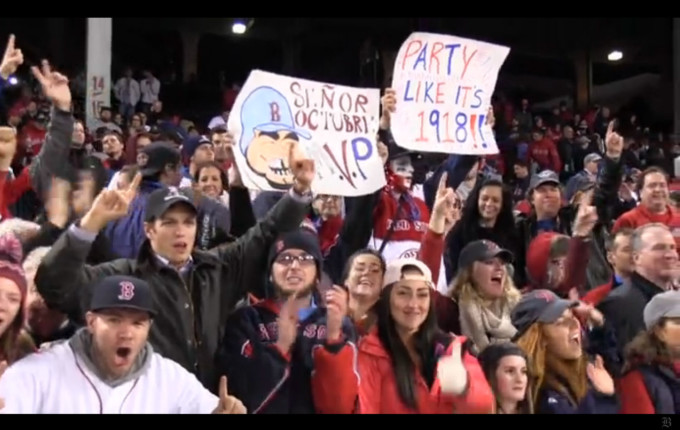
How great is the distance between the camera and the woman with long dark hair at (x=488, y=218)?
544 centimetres

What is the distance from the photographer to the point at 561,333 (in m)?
4.46

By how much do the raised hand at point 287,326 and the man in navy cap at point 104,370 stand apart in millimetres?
478

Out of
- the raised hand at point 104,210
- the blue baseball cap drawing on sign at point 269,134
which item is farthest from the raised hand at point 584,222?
the raised hand at point 104,210

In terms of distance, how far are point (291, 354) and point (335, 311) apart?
9.8 inches

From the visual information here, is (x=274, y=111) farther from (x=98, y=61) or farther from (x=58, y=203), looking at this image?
(x=98, y=61)

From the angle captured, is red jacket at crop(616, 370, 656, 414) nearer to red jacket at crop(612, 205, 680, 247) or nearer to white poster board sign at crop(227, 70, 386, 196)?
red jacket at crop(612, 205, 680, 247)

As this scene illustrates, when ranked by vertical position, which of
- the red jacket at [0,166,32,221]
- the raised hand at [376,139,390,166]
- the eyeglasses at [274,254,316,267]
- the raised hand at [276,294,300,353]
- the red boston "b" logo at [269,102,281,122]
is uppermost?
the red boston "b" logo at [269,102,281,122]

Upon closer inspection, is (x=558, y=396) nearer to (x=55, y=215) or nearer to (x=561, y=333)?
(x=561, y=333)

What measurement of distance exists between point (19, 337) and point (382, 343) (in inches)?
57.1

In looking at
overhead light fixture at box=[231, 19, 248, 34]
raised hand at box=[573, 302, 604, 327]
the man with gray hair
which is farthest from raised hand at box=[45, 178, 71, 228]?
overhead light fixture at box=[231, 19, 248, 34]

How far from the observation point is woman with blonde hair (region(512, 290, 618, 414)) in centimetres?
440

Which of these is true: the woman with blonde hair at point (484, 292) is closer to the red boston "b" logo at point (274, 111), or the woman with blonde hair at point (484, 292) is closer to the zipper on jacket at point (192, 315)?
the red boston "b" logo at point (274, 111)

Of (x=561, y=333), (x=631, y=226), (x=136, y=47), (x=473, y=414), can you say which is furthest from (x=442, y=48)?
(x=136, y=47)

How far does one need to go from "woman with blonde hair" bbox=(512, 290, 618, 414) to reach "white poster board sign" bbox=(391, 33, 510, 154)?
3.92 feet
